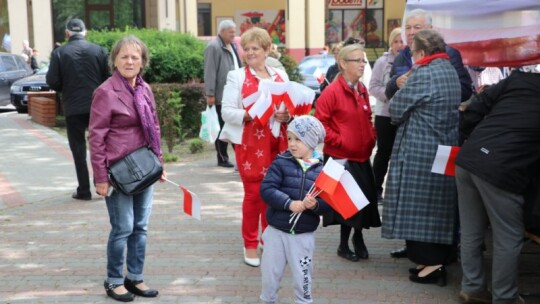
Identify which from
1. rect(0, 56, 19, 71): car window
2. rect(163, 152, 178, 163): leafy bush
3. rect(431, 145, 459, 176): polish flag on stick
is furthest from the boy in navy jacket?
rect(0, 56, 19, 71): car window

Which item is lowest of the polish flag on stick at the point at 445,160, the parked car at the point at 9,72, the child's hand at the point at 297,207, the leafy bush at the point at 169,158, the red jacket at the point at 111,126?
the leafy bush at the point at 169,158

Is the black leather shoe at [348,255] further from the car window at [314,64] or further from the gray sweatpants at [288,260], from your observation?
the car window at [314,64]

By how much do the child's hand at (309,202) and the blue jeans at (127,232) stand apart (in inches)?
52.7

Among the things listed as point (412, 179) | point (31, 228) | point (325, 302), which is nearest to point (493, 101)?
point (412, 179)

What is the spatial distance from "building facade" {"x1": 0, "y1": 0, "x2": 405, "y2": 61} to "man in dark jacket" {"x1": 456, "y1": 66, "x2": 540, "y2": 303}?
24073mm

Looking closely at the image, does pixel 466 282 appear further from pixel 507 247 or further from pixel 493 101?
pixel 493 101

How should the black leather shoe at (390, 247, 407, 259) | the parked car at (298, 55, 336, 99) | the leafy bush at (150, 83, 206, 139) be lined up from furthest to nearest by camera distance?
the parked car at (298, 55, 336, 99)
the leafy bush at (150, 83, 206, 139)
the black leather shoe at (390, 247, 407, 259)

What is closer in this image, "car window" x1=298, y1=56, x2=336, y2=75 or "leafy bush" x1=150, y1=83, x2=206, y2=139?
"leafy bush" x1=150, y1=83, x2=206, y2=139

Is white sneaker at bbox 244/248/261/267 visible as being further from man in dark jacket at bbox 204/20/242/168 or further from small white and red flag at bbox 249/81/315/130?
man in dark jacket at bbox 204/20/242/168

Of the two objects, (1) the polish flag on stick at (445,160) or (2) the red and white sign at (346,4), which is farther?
(2) the red and white sign at (346,4)

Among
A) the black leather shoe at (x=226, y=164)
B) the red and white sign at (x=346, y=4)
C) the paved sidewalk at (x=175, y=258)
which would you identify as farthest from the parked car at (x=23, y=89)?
the red and white sign at (x=346, y=4)

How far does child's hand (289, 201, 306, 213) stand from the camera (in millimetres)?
4715

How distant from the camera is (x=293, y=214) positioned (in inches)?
191

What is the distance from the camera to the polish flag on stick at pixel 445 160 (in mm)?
5465
